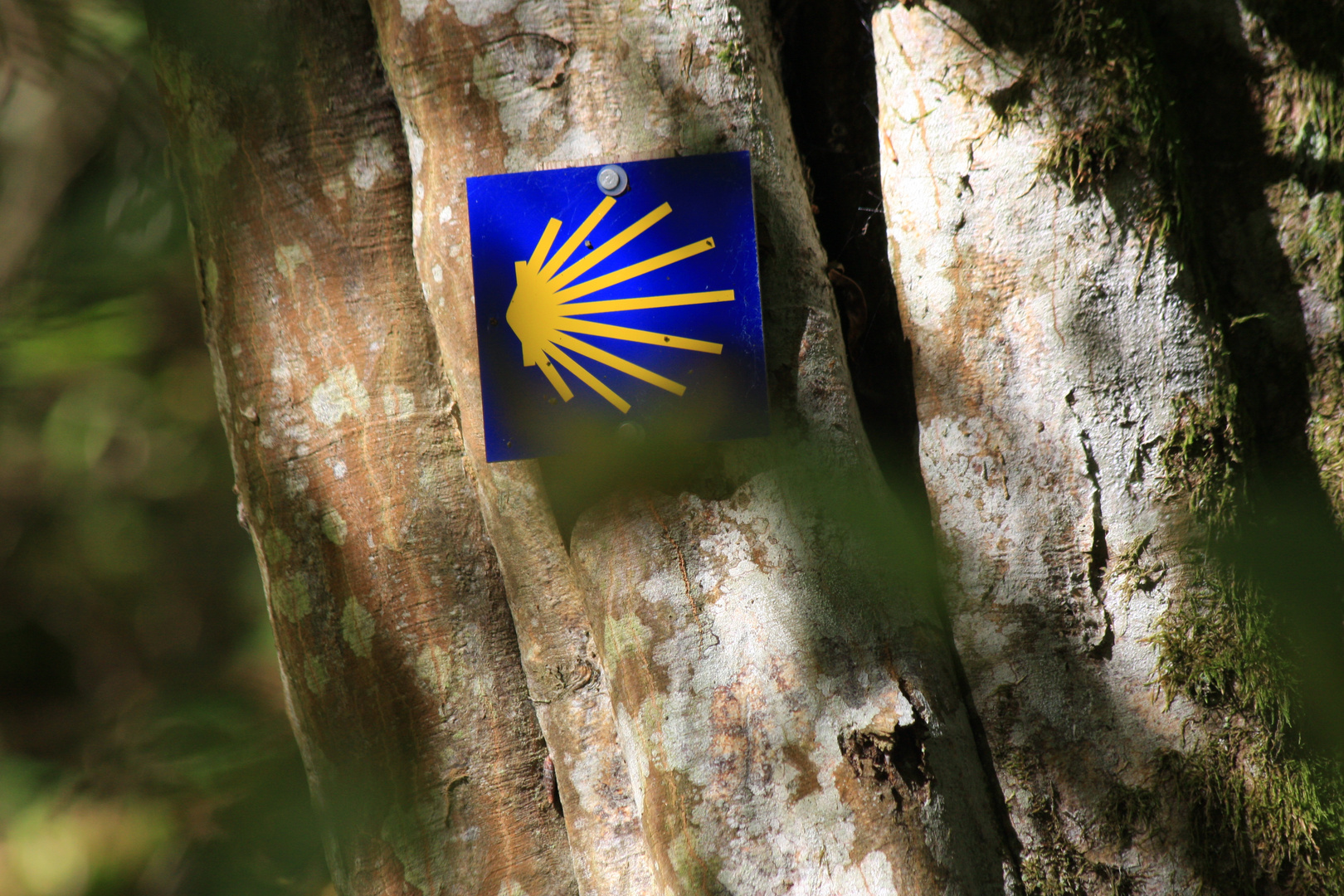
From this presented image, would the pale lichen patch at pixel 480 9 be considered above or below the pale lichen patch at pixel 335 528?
above

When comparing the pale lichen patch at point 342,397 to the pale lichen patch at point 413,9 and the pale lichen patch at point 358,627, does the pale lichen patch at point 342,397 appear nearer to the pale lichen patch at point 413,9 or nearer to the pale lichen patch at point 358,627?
the pale lichen patch at point 358,627

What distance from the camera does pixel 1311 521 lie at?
1187 mm

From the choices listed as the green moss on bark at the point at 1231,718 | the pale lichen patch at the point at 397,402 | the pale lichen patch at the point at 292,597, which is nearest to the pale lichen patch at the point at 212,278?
the pale lichen patch at the point at 397,402

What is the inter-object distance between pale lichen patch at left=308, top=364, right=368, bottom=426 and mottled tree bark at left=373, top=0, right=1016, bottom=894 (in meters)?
0.17

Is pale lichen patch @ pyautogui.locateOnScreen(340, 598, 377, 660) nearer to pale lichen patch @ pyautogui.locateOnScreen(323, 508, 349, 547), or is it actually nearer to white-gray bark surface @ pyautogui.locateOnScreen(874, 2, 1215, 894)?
pale lichen patch @ pyautogui.locateOnScreen(323, 508, 349, 547)

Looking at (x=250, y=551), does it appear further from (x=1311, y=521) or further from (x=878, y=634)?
(x=1311, y=521)

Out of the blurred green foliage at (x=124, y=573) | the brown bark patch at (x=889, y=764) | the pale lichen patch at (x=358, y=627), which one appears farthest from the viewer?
the blurred green foliage at (x=124, y=573)

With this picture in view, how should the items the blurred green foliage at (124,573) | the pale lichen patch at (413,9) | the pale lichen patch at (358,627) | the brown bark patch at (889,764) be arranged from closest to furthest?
the brown bark patch at (889,764), the pale lichen patch at (413,9), the pale lichen patch at (358,627), the blurred green foliage at (124,573)

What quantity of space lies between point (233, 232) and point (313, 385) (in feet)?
0.93

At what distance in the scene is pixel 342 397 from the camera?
1.25m

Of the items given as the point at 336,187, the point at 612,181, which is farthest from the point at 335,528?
the point at 612,181

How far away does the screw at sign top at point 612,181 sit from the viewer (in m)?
1.06

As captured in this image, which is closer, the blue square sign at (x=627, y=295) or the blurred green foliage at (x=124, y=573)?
the blue square sign at (x=627, y=295)

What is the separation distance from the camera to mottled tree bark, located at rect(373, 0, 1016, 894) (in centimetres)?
103
